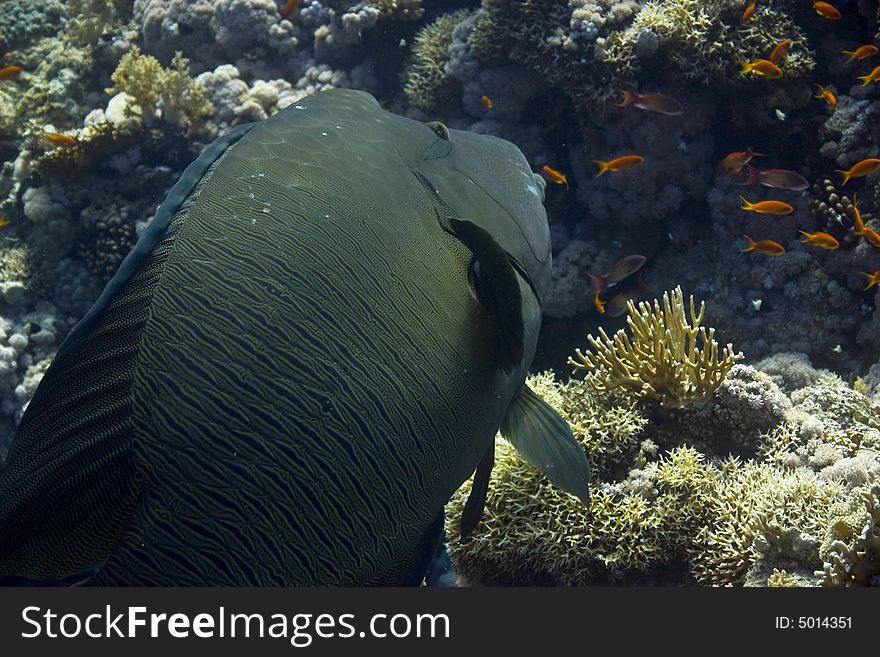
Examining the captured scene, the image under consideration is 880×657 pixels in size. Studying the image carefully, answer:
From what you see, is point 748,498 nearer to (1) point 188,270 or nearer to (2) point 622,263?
(2) point 622,263

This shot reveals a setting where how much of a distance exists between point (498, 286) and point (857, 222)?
17.5 ft

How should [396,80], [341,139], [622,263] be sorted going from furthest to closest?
[396,80] → [622,263] → [341,139]

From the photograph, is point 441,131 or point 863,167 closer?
point 441,131

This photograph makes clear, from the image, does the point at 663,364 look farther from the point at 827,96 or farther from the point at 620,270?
the point at 827,96

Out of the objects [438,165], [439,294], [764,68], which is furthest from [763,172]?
[439,294]

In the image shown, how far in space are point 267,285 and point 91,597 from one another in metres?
0.83

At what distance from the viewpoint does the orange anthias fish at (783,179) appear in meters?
5.45

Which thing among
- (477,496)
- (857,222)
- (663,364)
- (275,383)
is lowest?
(857,222)

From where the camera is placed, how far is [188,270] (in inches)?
48.8

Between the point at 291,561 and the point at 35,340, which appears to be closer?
the point at 291,561

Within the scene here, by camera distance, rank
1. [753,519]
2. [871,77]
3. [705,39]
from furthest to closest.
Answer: [705,39] → [871,77] → [753,519]

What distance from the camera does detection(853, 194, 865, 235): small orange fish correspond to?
17.6 feet

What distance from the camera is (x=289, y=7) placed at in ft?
25.5

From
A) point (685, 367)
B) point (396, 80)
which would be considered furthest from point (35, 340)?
point (685, 367)
